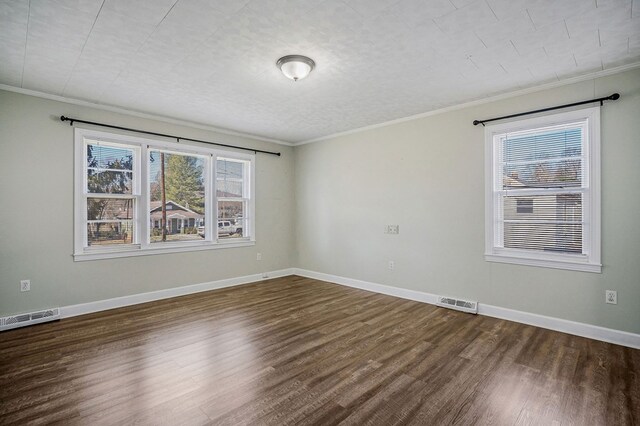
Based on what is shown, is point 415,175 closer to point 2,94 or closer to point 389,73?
point 389,73

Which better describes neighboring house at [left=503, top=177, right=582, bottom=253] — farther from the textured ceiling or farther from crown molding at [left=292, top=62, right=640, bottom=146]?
the textured ceiling

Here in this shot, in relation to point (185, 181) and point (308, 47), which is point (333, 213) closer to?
point (185, 181)

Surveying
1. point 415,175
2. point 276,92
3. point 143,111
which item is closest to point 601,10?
point 415,175

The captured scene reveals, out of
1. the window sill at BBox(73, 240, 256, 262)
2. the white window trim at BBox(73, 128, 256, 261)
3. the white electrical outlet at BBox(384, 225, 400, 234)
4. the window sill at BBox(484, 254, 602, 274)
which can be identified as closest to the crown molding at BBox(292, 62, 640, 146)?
the white electrical outlet at BBox(384, 225, 400, 234)

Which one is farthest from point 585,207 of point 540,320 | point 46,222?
point 46,222

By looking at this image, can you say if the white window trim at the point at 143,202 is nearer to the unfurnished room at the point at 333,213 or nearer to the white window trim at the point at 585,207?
the unfurnished room at the point at 333,213

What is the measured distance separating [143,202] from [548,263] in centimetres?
527

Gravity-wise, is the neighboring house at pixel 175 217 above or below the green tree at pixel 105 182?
below

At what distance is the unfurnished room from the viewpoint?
7.29ft

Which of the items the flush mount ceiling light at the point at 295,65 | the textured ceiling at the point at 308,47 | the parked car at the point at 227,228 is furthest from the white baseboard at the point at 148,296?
the flush mount ceiling light at the point at 295,65

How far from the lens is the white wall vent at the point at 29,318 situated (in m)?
3.43

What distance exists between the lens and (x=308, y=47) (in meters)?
2.70

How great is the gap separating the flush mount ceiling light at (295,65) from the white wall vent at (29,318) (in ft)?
12.7

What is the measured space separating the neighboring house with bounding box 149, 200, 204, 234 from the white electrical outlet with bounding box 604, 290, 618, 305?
17.6 feet
